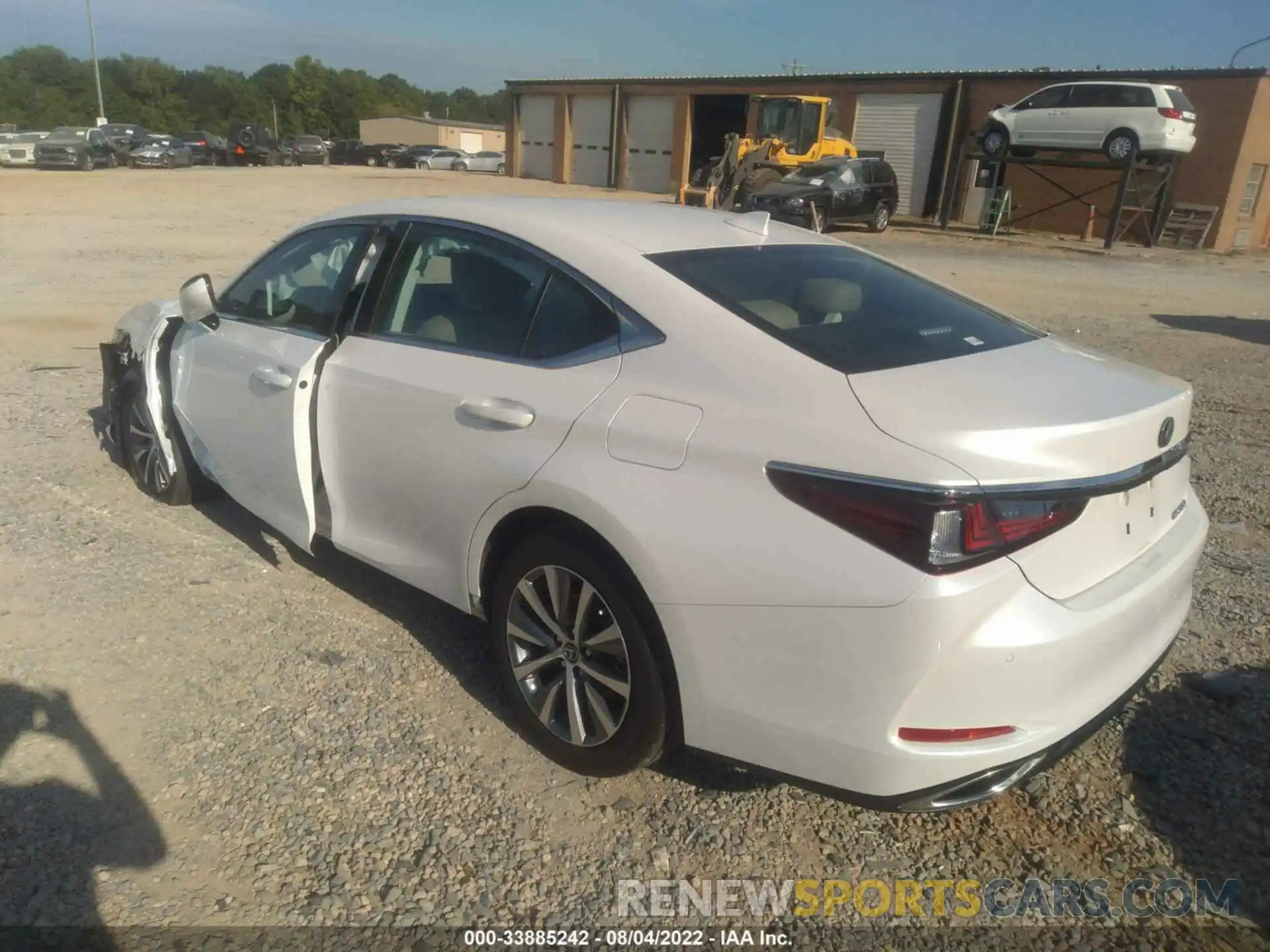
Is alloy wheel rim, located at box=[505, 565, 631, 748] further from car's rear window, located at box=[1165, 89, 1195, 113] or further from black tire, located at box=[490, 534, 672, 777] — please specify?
car's rear window, located at box=[1165, 89, 1195, 113]

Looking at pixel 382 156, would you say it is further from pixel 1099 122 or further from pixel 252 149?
pixel 1099 122

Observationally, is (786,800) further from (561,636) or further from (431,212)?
(431,212)

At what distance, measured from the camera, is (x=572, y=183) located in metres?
42.9

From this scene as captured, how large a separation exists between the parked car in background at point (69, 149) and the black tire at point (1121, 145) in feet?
115

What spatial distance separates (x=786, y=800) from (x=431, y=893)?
107 centimetres

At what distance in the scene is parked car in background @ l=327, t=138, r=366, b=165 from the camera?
194 ft

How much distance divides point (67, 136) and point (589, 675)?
42.3 meters

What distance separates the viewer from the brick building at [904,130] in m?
26.1

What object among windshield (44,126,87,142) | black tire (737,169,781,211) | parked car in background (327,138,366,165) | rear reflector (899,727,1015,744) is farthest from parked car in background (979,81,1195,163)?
parked car in background (327,138,366,165)

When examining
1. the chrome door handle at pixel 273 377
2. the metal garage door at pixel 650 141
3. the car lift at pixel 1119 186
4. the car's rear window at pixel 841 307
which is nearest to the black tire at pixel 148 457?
the chrome door handle at pixel 273 377

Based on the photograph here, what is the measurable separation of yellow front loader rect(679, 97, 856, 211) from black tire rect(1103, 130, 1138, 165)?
688 centimetres

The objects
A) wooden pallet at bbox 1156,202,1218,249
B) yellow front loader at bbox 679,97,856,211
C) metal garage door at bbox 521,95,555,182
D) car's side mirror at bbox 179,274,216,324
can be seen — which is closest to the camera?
car's side mirror at bbox 179,274,216,324

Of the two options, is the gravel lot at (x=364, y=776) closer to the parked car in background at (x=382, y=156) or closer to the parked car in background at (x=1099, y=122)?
the parked car in background at (x=1099, y=122)

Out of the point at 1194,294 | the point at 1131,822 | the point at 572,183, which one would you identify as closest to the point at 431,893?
the point at 1131,822
